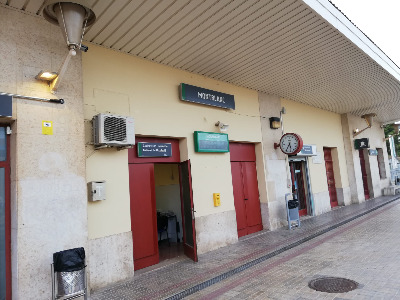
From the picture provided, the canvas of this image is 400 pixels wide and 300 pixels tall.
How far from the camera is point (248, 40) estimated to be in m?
5.91

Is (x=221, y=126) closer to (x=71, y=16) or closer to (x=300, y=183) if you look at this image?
(x=71, y=16)

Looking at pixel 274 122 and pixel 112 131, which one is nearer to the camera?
pixel 112 131

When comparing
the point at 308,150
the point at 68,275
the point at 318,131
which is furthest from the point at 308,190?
the point at 68,275

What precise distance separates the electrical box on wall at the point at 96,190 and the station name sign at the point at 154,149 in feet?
4.04

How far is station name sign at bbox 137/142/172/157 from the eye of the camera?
19.9 ft

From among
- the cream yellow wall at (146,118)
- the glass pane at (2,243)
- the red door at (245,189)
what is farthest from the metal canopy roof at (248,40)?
the glass pane at (2,243)

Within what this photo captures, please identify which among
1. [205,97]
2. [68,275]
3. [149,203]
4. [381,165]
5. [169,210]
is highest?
[205,97]

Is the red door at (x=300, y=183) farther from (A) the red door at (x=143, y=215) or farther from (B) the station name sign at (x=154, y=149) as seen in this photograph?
(A) the red door at (x=143, y=215)

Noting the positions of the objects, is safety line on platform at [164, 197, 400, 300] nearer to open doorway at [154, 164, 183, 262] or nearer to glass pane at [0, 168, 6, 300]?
open doorway at [154, 164, 183, 262]

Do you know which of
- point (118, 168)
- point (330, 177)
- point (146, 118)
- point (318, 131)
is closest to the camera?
point (118, 168)

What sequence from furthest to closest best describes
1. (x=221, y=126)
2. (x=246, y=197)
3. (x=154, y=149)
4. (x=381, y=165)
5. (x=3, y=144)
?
(x=381, y=165)
(x=246, y=197)
(x=221, y=126)
(x=154, y=149)
(x=3, y=144)

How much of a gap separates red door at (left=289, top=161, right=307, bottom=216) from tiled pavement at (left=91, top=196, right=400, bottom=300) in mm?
2867

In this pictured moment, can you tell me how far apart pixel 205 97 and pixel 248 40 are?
191 cm

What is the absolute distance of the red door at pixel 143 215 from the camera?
5793mm
